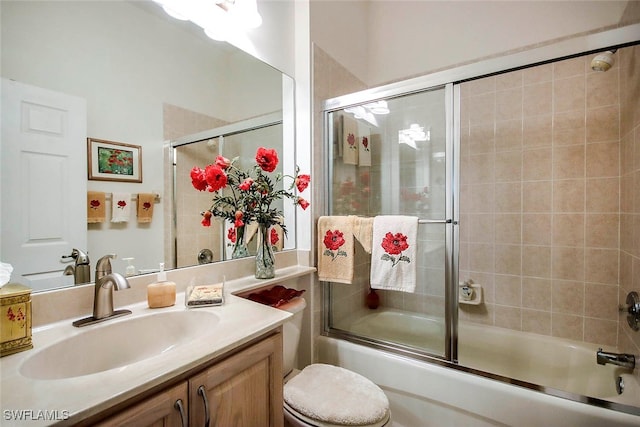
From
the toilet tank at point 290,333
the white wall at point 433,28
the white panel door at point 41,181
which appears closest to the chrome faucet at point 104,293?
the white panel door at point 41,181

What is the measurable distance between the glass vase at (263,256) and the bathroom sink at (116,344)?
47 cm

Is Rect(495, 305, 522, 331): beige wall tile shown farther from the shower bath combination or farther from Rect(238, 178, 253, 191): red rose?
Rect(238, 178, 253, 191): red rose

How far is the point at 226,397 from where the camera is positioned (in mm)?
749

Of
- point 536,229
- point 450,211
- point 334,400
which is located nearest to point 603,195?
point 536,229

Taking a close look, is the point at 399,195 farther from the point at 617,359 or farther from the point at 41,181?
the point at 41,181

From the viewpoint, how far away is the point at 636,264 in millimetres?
1338

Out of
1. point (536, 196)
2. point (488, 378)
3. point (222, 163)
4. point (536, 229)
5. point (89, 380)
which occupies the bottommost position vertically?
point (488, 378)

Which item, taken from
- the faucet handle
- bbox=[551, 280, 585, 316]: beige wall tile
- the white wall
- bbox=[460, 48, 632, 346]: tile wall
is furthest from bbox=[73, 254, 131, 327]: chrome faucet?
bbox=[551, 280, 585, 316]: beige wall tile

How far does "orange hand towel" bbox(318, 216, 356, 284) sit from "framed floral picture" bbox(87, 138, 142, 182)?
1.00m

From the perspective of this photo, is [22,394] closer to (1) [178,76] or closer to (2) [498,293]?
(1) [178,76]

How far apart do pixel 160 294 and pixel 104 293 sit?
0.53 ft

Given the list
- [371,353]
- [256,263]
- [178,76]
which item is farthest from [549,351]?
[178,76]

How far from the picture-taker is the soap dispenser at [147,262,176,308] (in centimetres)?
97

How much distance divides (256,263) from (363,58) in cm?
196
